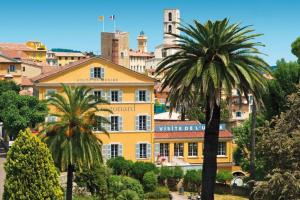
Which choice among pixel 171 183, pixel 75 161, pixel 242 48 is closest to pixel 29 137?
pixel 75 161

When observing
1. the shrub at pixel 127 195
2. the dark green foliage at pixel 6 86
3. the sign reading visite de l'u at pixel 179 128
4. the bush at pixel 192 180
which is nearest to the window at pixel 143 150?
the sign reading visite de l'u at pixel 179 128

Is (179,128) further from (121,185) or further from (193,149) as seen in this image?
(121,185)

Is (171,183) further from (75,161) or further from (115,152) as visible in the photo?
(75,161)

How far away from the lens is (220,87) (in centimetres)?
3072

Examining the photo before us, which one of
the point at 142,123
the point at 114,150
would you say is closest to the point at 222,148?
the point at 142,123

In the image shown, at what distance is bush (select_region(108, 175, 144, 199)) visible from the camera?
1944 inches

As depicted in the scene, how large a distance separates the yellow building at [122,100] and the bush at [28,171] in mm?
31551

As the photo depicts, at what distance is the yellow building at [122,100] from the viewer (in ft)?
205

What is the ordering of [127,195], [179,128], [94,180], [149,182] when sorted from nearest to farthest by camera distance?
[127,195] < [94,180] < [149,182] < [179,128]

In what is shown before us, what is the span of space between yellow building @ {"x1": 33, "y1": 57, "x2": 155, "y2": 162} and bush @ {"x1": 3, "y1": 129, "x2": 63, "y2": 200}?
31.6 metres

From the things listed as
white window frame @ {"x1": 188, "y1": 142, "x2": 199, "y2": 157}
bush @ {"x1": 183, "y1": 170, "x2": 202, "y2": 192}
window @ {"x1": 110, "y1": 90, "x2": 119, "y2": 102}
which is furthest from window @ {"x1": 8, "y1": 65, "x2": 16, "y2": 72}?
bush @ {"x1": 183, "y1": 170, "x2": 202, "y2": 192}

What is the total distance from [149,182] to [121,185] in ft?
20.0

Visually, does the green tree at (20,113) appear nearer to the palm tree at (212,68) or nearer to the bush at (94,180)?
the bush at (94,180)

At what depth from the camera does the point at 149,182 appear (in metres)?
55.5
